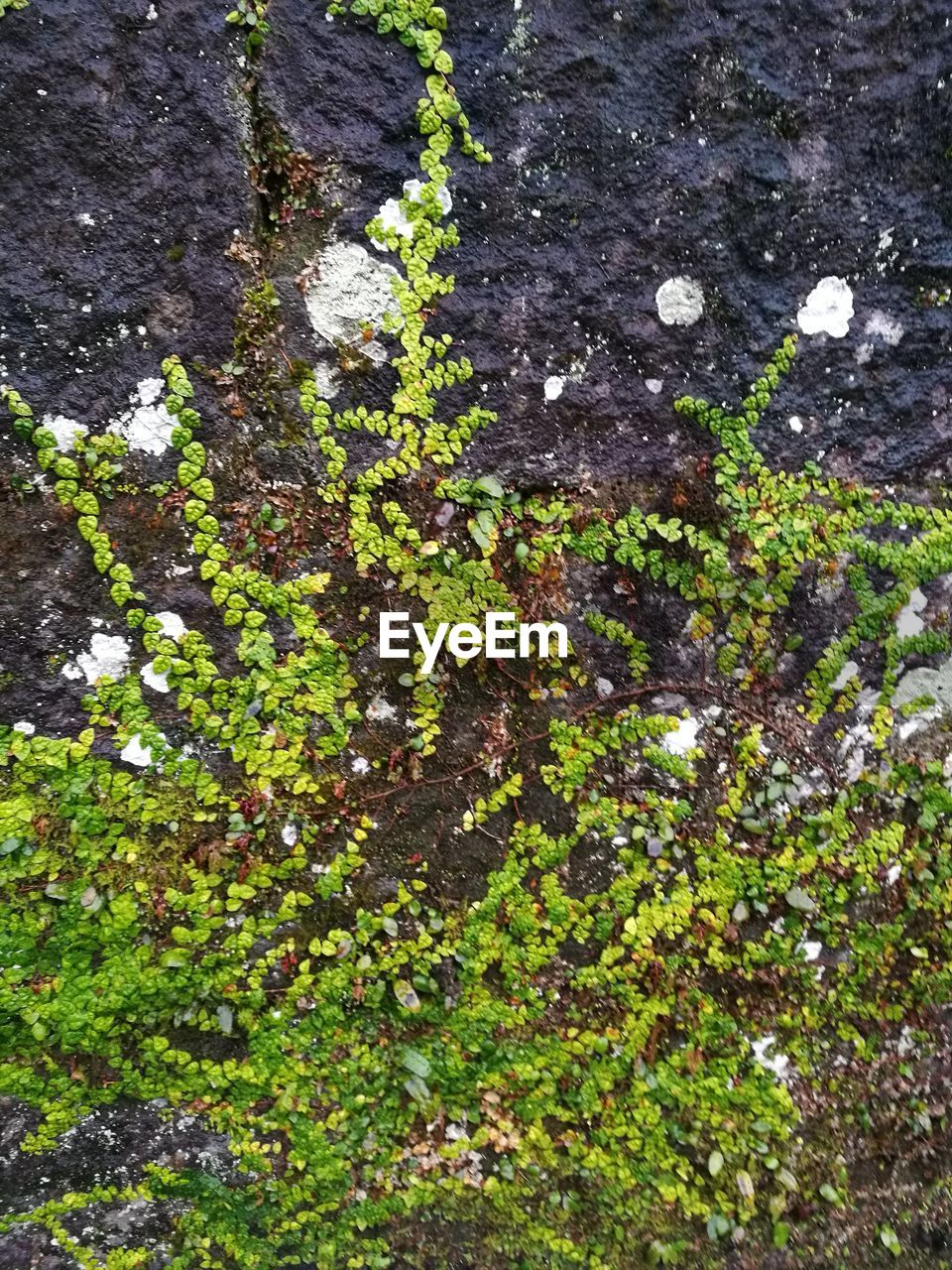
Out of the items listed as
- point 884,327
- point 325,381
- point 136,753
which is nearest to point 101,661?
point 136,753

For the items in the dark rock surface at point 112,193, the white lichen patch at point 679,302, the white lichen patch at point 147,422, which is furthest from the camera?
the white lichen patch at point 679,302

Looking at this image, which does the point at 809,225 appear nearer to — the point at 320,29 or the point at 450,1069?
the point at 320,29

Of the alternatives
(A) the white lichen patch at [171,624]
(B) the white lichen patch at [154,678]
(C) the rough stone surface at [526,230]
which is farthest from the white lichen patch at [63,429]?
(B) the white lichen patch at [154,678]

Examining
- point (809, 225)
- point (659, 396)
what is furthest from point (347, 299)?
point (809, 225)

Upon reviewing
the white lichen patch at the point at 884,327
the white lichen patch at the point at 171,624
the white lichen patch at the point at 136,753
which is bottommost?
the white lichen patch at the point at 136,753

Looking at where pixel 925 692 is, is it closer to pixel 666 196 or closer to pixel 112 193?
pixel 666 196

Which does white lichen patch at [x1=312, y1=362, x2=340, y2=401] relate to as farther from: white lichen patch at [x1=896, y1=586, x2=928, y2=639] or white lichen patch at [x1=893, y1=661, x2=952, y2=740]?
white lichen patch at [x1=893, y1=661, x2=952, y2=740]

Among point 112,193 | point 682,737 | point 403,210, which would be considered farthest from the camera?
point 682,737

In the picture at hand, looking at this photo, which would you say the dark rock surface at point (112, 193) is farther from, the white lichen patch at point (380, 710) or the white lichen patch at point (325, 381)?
the white lichen patch at point (380, 710)
